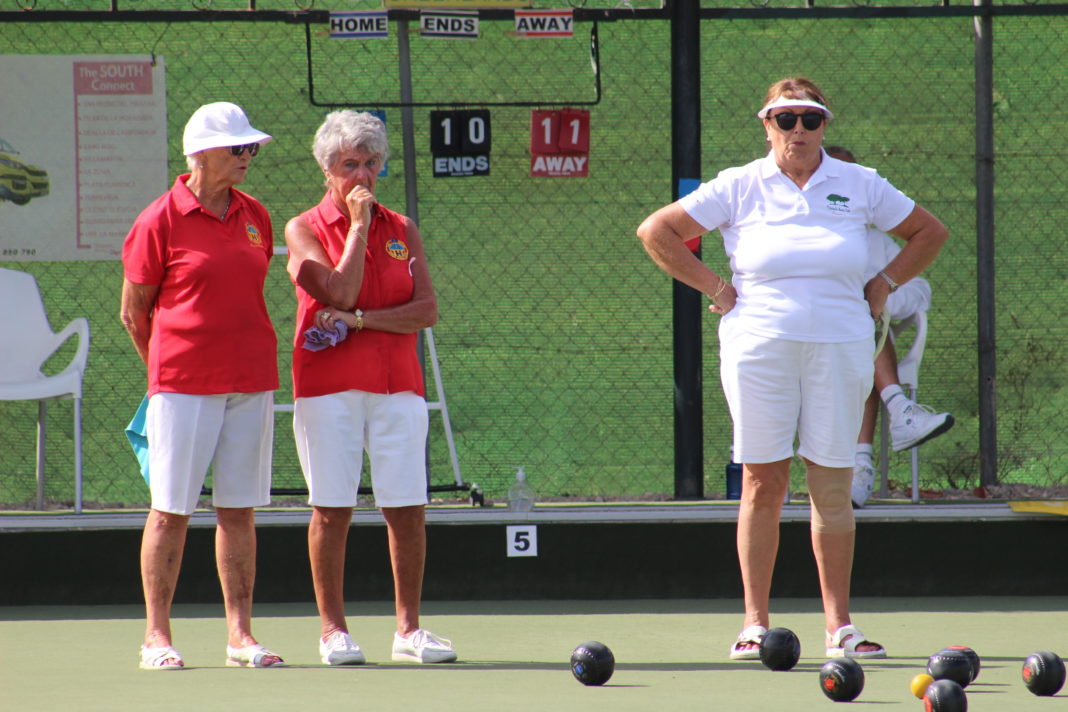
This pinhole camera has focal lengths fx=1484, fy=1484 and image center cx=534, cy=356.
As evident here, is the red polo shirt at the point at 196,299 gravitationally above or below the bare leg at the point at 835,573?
above

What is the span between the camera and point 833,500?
12.2 ft

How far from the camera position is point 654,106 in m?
5.62

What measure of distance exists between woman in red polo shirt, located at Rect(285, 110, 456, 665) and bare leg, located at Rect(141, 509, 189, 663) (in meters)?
0.34

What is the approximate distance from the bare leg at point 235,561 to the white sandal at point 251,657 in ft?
0.10

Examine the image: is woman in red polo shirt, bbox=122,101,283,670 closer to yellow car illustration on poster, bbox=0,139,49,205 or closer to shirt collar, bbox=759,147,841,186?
shirt collar, bbox=759,147,841,186

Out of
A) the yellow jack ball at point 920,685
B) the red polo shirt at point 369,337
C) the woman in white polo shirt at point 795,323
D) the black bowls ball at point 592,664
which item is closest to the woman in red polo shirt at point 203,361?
the red polo shirt at point 369,337

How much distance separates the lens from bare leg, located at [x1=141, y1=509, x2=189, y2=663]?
360cm

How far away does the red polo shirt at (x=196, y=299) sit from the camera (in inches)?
141

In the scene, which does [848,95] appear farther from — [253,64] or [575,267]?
[253,64]

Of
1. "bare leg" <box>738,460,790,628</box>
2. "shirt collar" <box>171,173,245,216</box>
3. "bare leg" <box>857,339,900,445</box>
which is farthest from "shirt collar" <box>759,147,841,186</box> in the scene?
"bare leg" <box>857,339,900,445</box>

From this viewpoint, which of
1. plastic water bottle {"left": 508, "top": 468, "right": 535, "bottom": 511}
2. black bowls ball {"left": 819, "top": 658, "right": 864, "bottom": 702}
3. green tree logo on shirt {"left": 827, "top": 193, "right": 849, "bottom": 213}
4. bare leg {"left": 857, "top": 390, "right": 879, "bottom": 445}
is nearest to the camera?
black bowls ball {"left": 819, "top": 658, "right": 864, "bottom": 702}

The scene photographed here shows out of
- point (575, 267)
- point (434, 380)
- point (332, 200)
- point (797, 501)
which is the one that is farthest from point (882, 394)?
point (332, 200)

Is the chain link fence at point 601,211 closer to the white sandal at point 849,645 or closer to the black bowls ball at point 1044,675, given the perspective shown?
the white sandal at point 849,645

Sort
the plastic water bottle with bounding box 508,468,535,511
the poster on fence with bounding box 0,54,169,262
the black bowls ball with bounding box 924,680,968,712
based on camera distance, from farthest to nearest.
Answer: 1. the poster on fence with bounding box 0,54,169,262
2. the plastic water bottle with bounding box 508,468,535,511
3. the black bowls ball with bounding box 924,680,968,712
